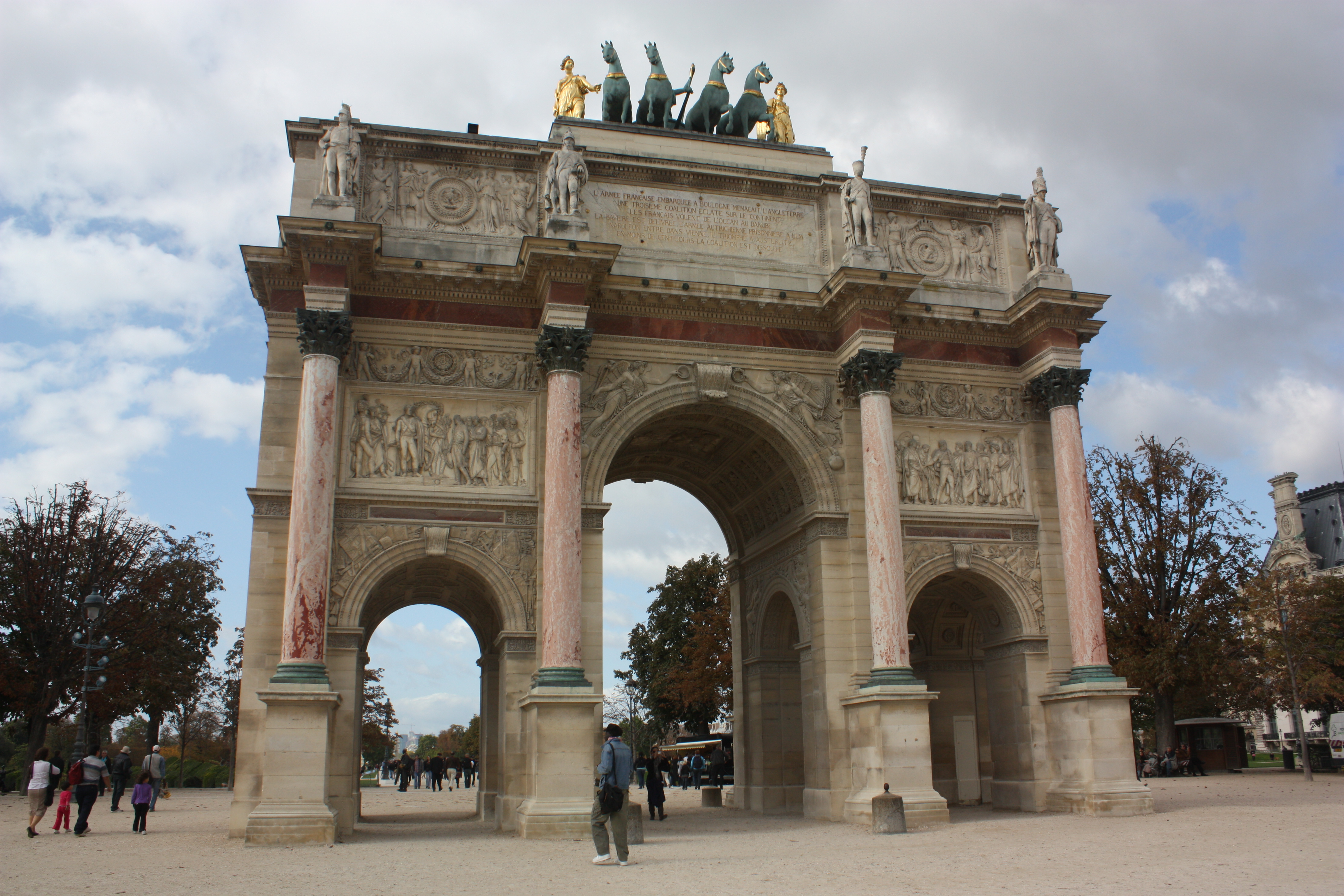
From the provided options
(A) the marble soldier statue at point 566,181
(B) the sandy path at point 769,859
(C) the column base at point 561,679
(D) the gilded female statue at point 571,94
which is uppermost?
(D) the gilded female statue at point 571,94

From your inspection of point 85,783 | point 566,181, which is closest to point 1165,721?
point 566,181

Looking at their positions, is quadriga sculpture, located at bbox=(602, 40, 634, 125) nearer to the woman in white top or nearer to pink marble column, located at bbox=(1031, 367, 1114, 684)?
pink marble column, located at bbox=(1031, 367, 1114, 684)

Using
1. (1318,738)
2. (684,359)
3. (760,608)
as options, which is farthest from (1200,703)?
(684,359)

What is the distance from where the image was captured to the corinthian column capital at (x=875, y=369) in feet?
74.4

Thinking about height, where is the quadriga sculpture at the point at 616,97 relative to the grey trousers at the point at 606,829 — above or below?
above

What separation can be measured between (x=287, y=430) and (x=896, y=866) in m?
14.0

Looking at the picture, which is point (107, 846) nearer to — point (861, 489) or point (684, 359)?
point (684, 359)

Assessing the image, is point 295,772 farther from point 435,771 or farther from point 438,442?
point 435,771

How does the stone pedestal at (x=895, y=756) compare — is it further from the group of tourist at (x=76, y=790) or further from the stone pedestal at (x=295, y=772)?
the group of tourist at (x=76, y=790)

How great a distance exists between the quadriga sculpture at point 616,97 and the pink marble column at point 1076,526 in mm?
11311

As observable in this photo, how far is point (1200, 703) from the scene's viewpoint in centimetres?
6056

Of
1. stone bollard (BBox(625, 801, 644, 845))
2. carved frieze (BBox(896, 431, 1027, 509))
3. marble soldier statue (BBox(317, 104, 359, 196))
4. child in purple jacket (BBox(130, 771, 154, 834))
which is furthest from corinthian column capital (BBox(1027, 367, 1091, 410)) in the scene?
child in purple jacket (BBox(130, 771, 154, 834))

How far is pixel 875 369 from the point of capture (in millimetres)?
22688

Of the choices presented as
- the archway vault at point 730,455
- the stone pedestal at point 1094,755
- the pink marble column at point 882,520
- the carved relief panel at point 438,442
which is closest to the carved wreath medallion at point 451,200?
the carved relief panel at point 438,442
